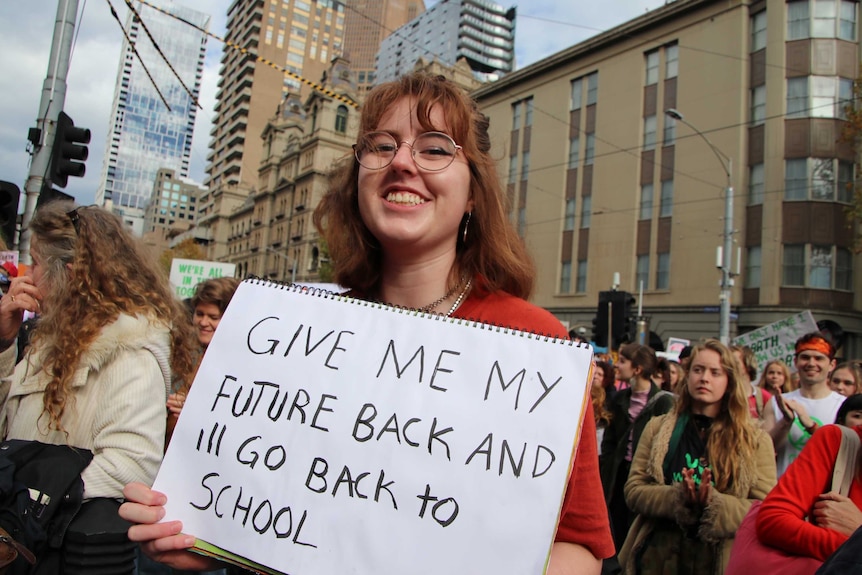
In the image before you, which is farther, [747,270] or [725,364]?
[747,270]

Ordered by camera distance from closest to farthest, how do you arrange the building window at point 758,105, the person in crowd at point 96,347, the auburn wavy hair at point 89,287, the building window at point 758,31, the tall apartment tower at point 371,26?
the person in crowd at point 96,347, the auburn wavy hair at point 89,287, the building window at point 758,105, the building window at point 758,31, the tall apartment tower at point 371,26

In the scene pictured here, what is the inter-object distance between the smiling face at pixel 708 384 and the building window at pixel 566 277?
26968mm

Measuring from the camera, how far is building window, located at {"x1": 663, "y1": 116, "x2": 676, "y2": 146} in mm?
26391

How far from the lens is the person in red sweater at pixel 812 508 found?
2.11 meters

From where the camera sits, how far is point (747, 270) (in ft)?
78.3

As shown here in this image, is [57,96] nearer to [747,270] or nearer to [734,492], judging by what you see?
[734,492]

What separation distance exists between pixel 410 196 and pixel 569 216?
30307 millimetres

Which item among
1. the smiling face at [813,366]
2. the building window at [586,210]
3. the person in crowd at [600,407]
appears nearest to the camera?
the smiling face at [813,366]

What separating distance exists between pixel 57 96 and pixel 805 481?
9314 mm

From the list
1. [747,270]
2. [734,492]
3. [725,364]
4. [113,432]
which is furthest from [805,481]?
[747,270]

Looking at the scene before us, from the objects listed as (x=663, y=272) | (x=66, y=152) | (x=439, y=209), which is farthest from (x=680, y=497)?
(x=663, y=272)

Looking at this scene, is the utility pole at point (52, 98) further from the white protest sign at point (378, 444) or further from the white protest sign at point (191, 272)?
the white protest sign at point (378, 444)

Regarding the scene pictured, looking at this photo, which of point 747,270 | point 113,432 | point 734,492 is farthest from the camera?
point 747,270

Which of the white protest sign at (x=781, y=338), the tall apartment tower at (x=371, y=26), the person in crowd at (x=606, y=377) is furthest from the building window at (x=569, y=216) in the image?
the tall apartment tower at (x=371, y=26)
